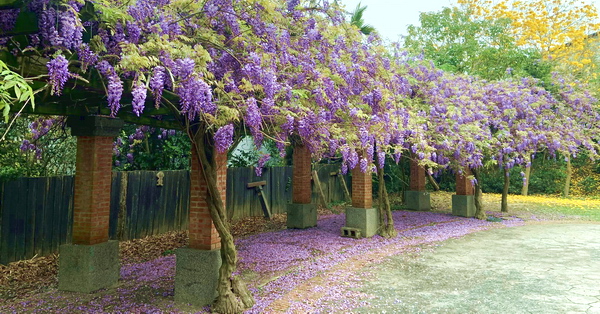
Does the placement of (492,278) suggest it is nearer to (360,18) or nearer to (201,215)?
(201,215)

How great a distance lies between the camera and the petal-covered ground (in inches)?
232

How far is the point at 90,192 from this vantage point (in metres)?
6.84

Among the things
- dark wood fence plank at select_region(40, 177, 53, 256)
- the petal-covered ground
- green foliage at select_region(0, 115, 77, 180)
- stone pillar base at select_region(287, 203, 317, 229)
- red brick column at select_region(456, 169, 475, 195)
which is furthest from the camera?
red brick column at select_region(456, 169, 475, 195)

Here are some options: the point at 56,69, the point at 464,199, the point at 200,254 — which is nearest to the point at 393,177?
the point at 464,199

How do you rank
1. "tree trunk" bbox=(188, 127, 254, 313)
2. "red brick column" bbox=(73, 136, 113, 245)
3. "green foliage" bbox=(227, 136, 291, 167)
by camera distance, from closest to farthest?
1. "tree trunk" bbox=(188, 127, 254, 313)
2. "red brick column" bbox=(73, 136, 113, 245)
3. "green foliage" bbox=(227, 136, 291, 167)

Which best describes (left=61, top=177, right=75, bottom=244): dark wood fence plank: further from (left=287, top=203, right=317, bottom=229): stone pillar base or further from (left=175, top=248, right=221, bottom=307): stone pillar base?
(left=287, top=203, right=317, bottom=229): stone pillar base

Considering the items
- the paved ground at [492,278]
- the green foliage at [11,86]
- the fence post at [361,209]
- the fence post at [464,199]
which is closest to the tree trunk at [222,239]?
the paved ground at [492,278]

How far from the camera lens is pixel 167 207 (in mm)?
12055

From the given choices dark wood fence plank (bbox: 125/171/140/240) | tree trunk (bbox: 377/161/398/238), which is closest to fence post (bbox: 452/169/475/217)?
tree trunk (bbox: 377/161/398/238)

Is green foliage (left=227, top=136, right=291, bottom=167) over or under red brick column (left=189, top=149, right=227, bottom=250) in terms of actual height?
over

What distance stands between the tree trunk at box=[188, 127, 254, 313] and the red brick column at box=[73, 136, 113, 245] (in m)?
2.09

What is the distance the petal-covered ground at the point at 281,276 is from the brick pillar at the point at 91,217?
24 cm

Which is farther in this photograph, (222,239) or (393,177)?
(393,177)

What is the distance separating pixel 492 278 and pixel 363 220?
4231 millimetres
